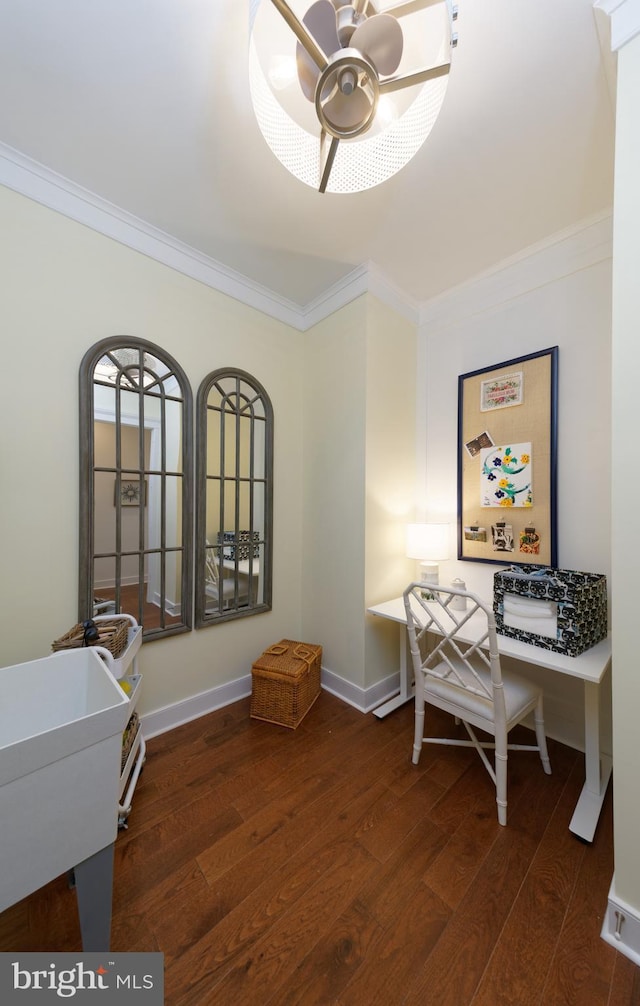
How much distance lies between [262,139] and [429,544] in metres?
2.13

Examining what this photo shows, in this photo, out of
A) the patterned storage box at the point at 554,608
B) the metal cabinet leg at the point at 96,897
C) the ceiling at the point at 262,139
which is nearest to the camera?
the metal cabinet leg at the point at 96,897

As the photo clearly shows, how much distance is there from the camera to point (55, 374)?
64.4 inches

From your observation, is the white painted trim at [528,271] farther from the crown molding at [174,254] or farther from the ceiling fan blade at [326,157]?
the ceiling fan blade at [326,157]

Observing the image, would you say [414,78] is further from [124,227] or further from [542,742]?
[542,742]

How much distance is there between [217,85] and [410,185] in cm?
87

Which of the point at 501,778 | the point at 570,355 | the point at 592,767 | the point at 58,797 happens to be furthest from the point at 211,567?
the point at 570,355

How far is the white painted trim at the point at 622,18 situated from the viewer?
99 centimetres

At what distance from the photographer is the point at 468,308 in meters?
2.33

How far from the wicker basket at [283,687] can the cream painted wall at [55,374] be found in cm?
36

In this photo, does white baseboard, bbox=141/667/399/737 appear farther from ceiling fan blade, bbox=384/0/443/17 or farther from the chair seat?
ceiling fan blade, bbox=384/0/443/17

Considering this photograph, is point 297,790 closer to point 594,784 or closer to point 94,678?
point 94,678

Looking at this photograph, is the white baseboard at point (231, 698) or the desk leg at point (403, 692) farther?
the desk leg at point (403, 692)

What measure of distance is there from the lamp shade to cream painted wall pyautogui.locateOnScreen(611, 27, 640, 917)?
44.2 inches

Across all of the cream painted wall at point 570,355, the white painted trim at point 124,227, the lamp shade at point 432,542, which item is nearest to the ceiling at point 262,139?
the white painted trim at point 124,227
